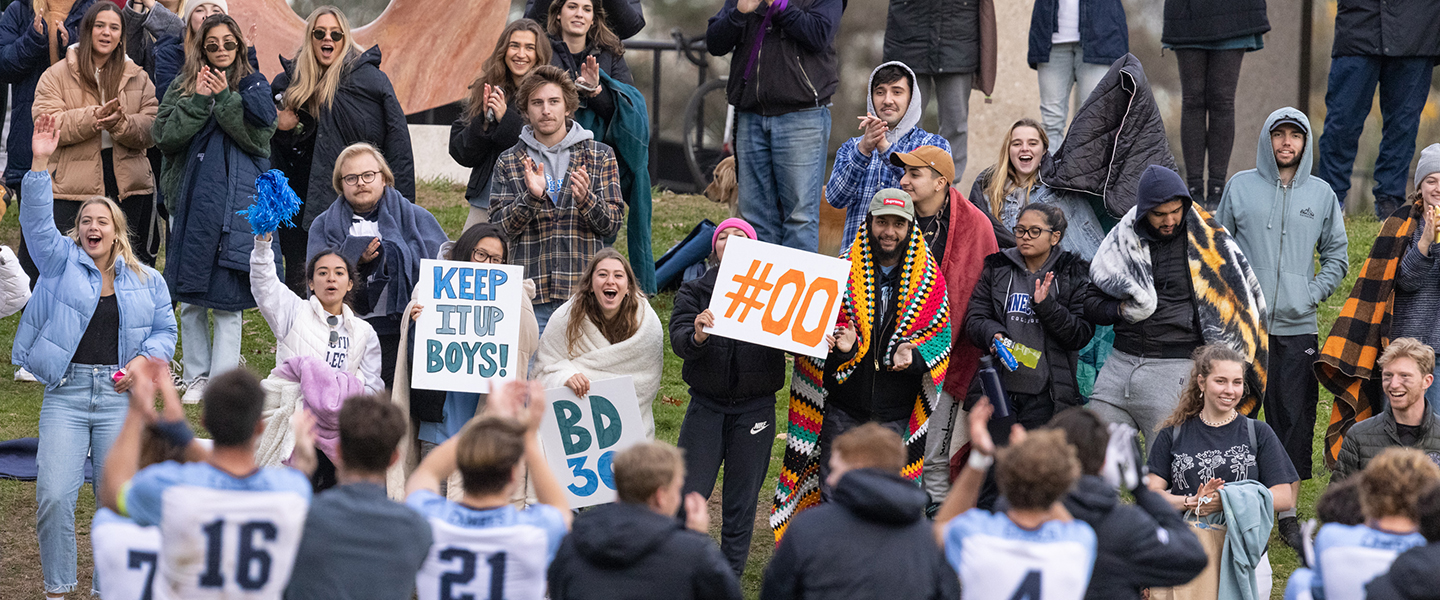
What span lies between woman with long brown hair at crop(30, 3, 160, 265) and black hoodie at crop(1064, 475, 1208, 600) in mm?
7094

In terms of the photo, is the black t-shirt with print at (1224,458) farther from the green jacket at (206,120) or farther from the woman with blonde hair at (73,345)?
the green jacket at (206,120)

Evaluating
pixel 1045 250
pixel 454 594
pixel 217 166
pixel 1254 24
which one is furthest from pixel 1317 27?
pixel 454 594

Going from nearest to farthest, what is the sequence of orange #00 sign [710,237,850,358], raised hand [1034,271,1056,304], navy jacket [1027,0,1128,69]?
orange #00 sign [710,237,850,358]
raised hand [1034,271,1056,304]
navy jacket [1027,0,1128,69]

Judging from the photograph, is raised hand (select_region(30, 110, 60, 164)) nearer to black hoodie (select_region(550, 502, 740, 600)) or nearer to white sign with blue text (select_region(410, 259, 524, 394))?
white sign with blue text (select_region(410, 259, 524, 394))

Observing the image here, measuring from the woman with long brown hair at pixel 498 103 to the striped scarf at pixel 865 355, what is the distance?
2329 mm

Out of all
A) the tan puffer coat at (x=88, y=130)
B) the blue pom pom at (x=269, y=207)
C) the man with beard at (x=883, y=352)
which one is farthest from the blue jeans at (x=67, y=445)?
the man with beard at (x=883, y=352)

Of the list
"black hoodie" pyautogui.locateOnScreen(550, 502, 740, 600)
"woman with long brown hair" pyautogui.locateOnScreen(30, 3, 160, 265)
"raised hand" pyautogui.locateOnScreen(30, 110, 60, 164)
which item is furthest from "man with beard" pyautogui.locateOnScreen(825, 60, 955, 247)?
"woman with long brown hair" pyautogui.locateOnScreen(30, 3, 160, 265)

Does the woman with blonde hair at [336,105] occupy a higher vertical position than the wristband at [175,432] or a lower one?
higher

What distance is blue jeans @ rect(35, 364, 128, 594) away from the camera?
7.18 metres

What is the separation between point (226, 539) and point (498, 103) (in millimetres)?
4549

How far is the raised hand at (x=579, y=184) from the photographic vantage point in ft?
27.2

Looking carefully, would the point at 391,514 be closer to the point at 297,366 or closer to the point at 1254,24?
the point at 297,366

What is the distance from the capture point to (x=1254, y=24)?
1049 centimetres

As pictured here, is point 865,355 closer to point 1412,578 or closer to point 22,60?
point 1412,578
